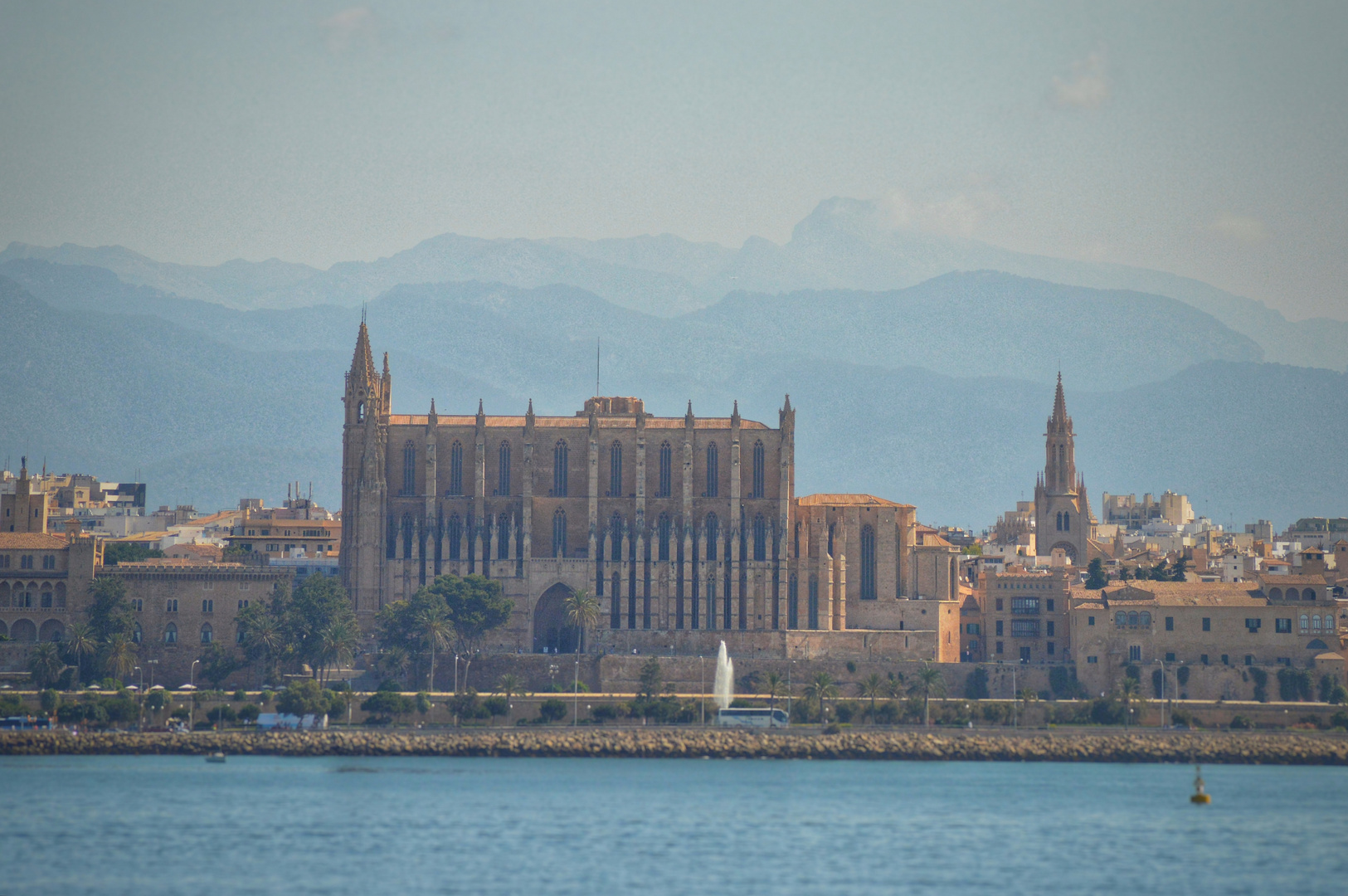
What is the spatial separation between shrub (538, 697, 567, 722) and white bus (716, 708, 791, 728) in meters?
8.05

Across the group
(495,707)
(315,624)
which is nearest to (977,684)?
(495,707)

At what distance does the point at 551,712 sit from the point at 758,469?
96.3ft

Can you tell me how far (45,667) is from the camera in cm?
11612

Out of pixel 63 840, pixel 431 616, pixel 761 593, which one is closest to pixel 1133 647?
pixel 761 593

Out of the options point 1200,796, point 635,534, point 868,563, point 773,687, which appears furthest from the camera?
point 635,534

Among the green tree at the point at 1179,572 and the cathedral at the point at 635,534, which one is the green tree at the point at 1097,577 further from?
the cathedral at the point at 635,534

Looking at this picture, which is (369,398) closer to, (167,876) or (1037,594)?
(1037,594)

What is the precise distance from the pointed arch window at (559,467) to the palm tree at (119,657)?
27.9m

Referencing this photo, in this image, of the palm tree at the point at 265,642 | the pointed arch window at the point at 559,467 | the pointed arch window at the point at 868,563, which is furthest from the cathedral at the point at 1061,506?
the palm tree at the point at 265,642

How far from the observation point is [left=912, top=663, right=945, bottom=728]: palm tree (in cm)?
10981

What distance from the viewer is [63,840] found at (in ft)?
250

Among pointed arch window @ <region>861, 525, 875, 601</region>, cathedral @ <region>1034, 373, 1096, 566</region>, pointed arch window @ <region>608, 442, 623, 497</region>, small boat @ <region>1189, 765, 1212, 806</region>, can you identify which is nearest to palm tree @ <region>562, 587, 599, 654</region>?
pointed arch window @ <region>608, 442, 623, 497</region>

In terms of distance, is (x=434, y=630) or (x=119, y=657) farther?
(x=434, y=630)

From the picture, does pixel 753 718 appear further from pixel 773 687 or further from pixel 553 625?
pixel 553 625
